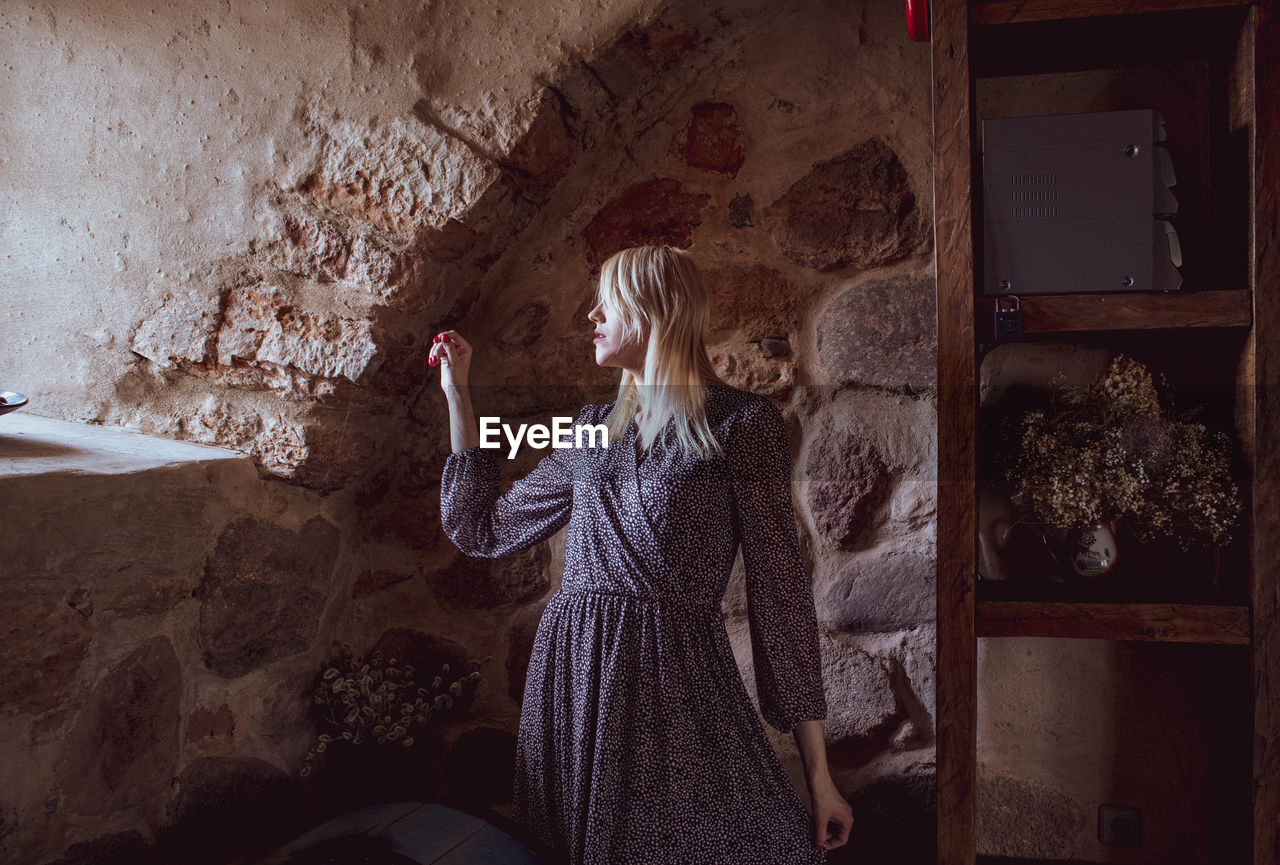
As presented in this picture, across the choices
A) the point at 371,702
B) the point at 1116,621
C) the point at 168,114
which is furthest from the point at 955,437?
the point at 168,114

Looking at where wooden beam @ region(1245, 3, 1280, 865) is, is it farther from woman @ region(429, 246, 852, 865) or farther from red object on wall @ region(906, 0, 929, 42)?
woman @ region(429, 246, 852, 865)

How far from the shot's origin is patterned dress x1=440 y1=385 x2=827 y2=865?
107 cm

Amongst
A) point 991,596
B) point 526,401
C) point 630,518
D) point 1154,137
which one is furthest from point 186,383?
point 1154,137

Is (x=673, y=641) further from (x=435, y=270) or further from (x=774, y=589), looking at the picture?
(x=435, y=270)

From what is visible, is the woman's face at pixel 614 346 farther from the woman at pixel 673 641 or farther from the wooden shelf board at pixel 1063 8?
the wooden shelf board at pixel 1063 8

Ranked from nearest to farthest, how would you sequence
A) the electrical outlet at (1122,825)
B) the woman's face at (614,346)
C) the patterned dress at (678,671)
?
the patterned dress at (678,671)
the woman's face at (614,346)
the electrical outlet at (1122,825)

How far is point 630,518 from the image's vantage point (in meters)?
1.14

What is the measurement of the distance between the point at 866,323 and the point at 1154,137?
20.1 inches

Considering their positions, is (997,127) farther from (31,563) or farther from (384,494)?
(31,563)

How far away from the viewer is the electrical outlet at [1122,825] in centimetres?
144

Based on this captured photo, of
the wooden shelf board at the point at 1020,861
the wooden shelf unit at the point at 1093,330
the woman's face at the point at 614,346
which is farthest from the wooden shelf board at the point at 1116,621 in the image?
the woman's face at the point at 614,346

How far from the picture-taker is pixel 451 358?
52.2 inches

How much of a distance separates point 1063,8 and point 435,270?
108 centimetres

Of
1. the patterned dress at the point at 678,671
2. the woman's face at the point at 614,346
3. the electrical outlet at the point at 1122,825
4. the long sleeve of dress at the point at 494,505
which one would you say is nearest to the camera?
the patterned dress at the point at 678,671
